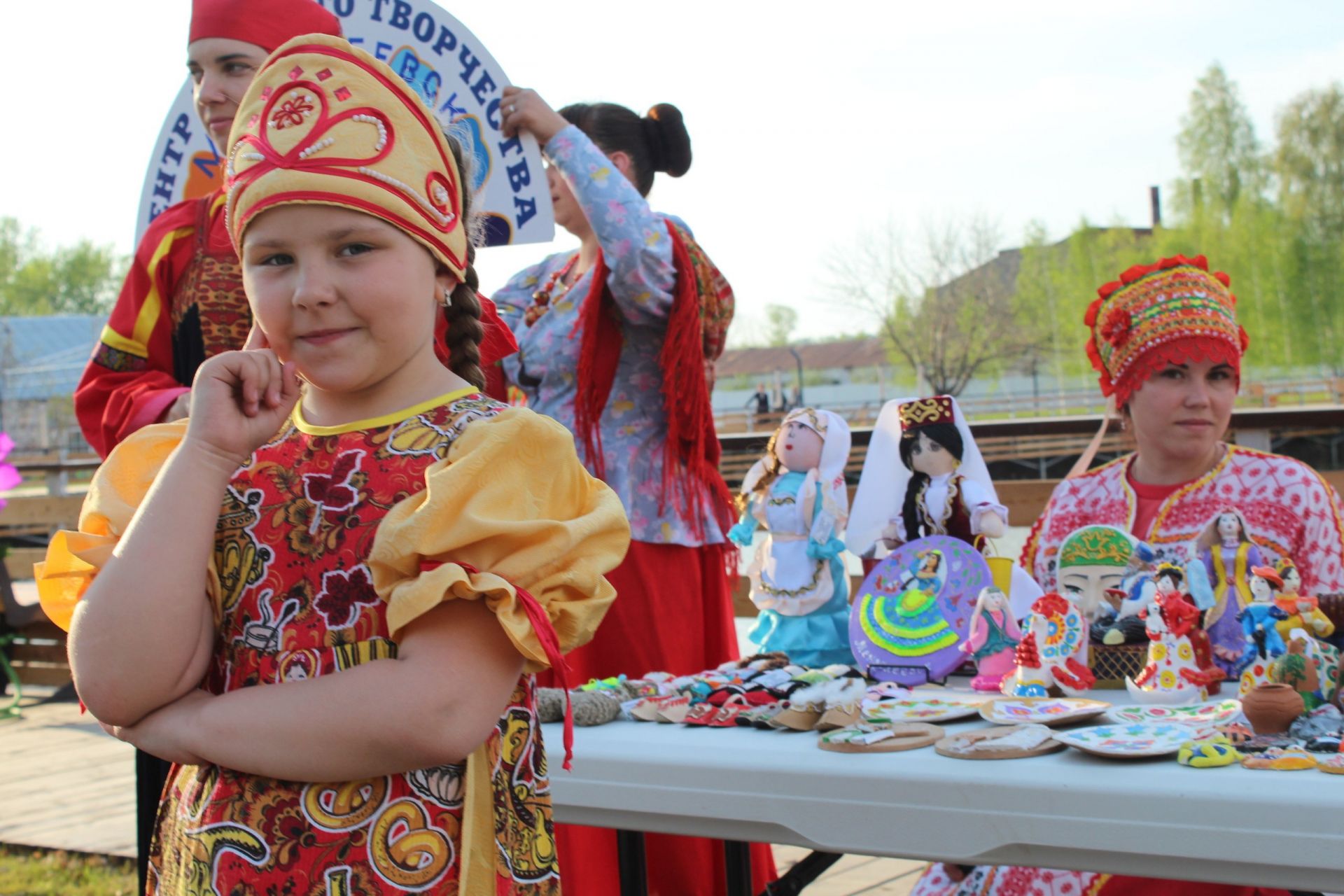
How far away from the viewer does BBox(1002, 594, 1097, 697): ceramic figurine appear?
2121 mm

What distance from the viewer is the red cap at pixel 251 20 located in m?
2.21

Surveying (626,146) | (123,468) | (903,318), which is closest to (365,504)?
(123,468)

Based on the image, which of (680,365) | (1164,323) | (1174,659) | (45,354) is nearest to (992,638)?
(1174,659)

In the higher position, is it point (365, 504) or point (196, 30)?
point (196, 30)

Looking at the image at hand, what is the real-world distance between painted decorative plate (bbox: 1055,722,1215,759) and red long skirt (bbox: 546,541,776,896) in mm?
1133

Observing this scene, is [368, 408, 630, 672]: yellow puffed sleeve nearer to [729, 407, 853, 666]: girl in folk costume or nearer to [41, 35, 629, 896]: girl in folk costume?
[41, 35, 629, 896]: girl in folk costume

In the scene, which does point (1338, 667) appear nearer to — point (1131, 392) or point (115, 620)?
point (1131, 392)

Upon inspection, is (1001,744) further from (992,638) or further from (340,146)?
(340,146)

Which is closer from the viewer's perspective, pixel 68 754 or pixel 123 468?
pixel 123 468

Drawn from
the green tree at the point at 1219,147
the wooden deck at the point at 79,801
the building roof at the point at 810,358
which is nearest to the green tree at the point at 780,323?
the building roof at the point at 810,358

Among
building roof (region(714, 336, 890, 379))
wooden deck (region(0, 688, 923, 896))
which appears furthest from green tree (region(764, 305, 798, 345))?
wooden deck (region(0, 688, 923, 896))

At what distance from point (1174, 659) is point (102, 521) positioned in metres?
1.58

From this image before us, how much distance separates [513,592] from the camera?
1.16 metres

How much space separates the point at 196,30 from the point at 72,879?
9.55 ft
